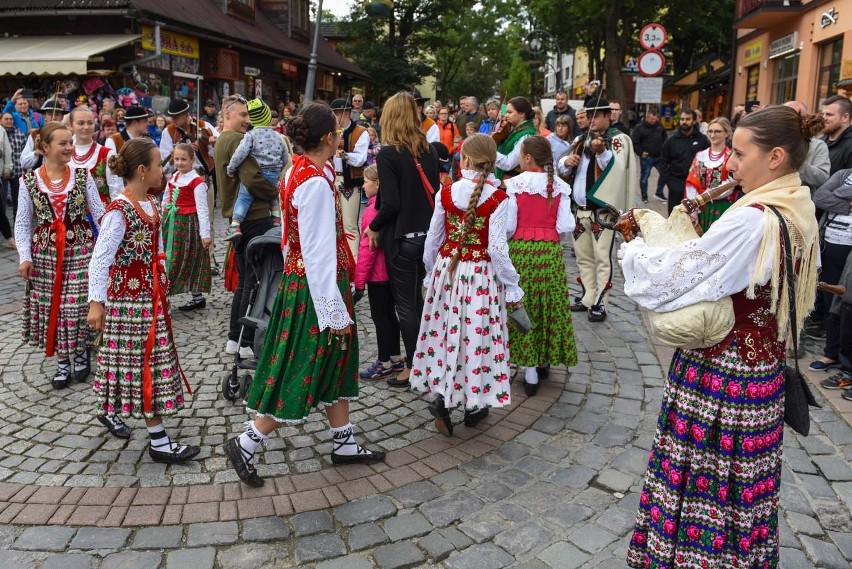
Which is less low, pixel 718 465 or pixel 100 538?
pixel 718 465

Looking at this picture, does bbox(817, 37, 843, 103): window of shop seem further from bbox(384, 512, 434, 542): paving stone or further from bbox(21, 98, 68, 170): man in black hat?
bbox(384, 512, 434, 542): paving stone

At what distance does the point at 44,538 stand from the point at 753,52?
2602 cm

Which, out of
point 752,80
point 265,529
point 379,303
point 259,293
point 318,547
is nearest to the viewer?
point 318,547

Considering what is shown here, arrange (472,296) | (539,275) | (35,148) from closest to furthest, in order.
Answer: (472,296)
(539,275)
(35,148)

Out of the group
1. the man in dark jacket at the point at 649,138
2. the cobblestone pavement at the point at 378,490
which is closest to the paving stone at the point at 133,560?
the cobblestone pavement at the point at 378,490

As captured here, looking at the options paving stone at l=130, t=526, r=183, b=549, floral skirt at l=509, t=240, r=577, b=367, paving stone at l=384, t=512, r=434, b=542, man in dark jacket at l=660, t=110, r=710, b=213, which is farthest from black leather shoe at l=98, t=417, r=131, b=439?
man in dark jacket at l=660, t=110, r=710, b=213

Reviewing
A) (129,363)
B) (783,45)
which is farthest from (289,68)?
(129,363)

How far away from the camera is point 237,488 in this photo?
12.1 ft

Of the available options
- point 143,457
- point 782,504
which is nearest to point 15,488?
point 143,457

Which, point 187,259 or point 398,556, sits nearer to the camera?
point 398,556

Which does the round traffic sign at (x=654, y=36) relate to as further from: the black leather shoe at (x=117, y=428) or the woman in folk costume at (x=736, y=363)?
the black leather shoe at (x=117, y=428)

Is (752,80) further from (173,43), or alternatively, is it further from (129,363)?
(129,363)

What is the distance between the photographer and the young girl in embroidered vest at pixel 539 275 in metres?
5.09

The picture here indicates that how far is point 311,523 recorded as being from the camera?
3379 millimetres
